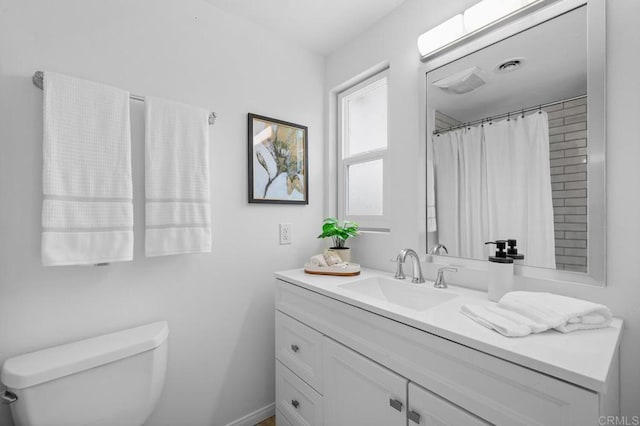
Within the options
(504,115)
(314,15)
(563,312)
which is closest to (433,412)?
(563,312)

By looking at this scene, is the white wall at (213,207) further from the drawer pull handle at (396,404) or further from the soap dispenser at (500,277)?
the soap dispenser at (500,277)

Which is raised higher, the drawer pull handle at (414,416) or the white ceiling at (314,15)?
the white ceiling at (314,15)

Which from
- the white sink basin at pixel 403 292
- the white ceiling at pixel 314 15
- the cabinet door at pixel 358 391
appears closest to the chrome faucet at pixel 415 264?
the white sink basin at pixel 403 292

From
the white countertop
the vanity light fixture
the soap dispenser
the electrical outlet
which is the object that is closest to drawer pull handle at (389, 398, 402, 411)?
the white countertop

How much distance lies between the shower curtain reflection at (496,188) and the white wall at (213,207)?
855 mm

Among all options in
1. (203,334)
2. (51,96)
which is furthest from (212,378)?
(51,96)

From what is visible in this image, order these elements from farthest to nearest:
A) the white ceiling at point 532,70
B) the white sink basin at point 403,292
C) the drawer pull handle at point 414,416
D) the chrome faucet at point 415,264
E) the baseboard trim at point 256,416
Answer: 1. the baseboard trim at point 256,416
2. the chrome faucet at point 415,264
3. the white sink basin at point 403,292
4. the white ceiling at point 532,70
5. the drawer pull handle at point 414,416

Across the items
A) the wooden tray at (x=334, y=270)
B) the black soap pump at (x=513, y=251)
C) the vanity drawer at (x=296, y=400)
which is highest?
the black soap pump at (x=513, y=251)

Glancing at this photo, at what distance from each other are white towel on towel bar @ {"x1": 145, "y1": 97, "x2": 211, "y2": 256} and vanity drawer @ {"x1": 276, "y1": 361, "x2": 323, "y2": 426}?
0.76m

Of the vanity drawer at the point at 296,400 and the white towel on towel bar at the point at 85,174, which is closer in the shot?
the white towel on towel bar at the point at 85,174

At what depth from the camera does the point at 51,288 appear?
1076mm

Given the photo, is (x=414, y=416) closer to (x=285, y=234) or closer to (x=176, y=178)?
(x=285, y=234)

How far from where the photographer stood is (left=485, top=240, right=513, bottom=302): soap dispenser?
1024 mm

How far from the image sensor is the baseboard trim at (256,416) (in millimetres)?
1550
